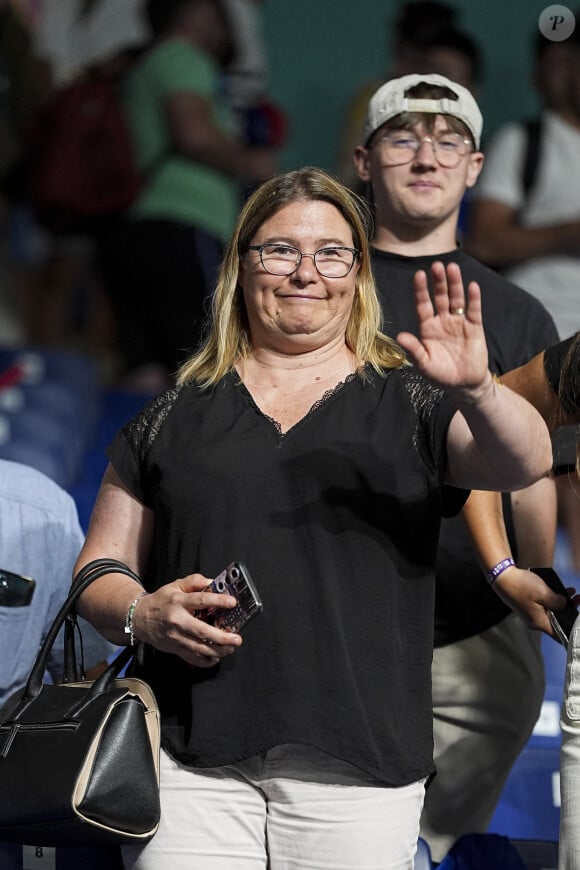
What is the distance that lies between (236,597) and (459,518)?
2.41ft

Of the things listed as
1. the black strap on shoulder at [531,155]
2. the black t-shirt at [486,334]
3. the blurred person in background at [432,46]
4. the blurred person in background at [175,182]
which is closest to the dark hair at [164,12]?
the blurred person in background at [175,182]

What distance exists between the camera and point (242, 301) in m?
2.18

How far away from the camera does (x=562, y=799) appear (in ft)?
6.33

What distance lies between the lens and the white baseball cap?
8.36 feet

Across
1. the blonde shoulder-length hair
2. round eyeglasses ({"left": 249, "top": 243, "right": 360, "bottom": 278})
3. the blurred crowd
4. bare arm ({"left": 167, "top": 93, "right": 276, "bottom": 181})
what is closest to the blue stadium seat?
the blonde shoulder-length hair

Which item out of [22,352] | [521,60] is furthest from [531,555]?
[521,60]

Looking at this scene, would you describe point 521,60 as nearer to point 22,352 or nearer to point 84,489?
point 22,352

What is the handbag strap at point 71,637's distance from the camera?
194 centimetres

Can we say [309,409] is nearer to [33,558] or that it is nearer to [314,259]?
[314,259]

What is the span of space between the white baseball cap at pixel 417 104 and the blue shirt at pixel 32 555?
0.91m

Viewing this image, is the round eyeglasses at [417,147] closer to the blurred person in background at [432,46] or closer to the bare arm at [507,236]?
the bare arm at [507,236]

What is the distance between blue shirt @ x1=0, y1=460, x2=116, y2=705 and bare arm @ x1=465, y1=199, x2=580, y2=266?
171cm

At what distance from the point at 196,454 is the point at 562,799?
70 cm

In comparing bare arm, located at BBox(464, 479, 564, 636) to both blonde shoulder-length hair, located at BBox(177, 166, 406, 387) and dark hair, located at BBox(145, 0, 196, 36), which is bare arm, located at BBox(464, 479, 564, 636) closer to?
blonde shoulder-length hair, located at BBox(177, 166, 406, 387)
